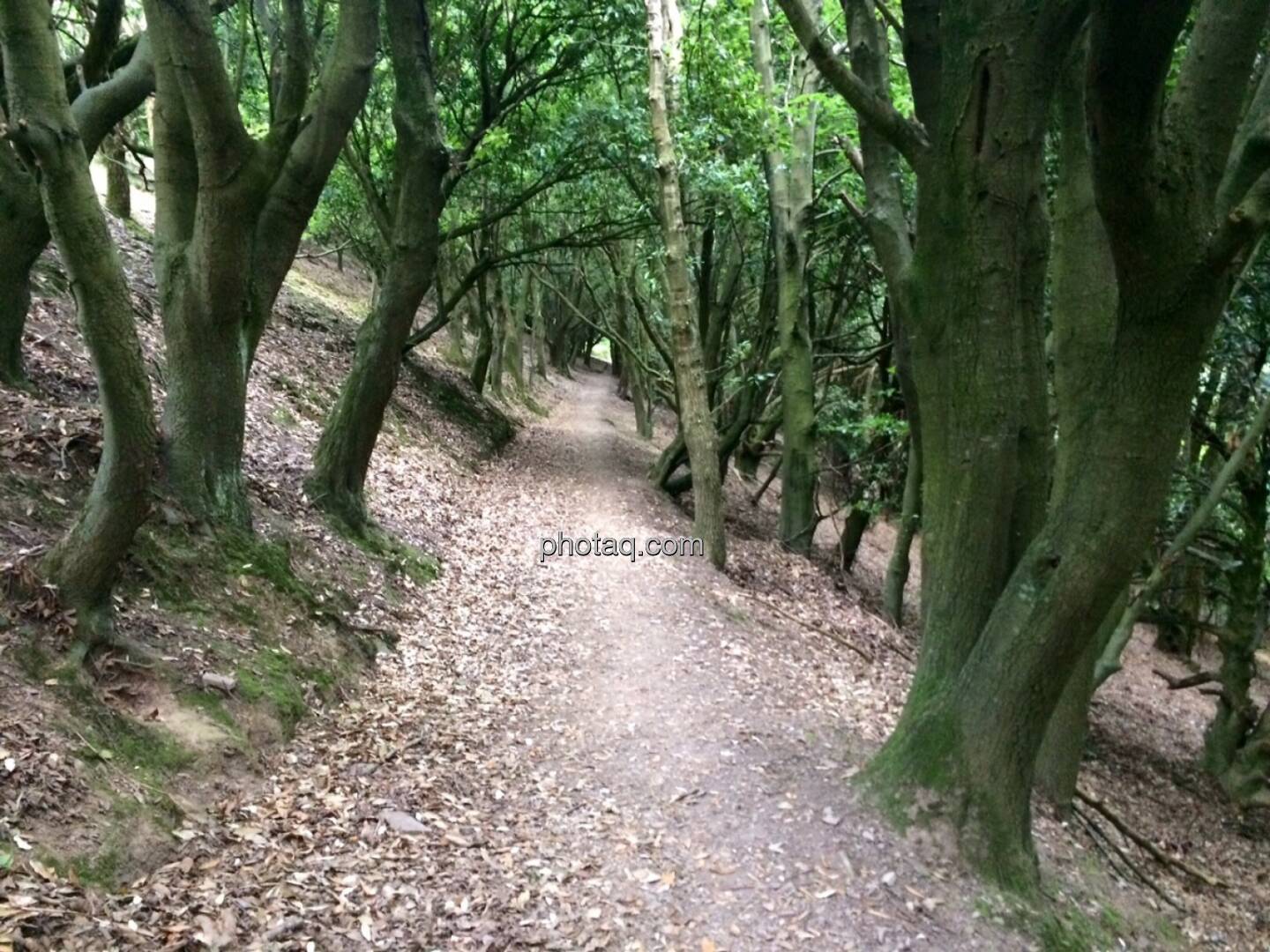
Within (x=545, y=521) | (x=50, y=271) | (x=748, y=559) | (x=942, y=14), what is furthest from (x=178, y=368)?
(x=748, y=559)

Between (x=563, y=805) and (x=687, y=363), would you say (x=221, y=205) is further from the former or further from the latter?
(x=687, y=363)

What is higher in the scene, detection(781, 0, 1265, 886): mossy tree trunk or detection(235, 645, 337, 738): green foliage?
detection(781, 0, 1265, 886): mossy tree trunk

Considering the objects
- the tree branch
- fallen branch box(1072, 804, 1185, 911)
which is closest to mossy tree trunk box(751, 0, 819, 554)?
fallen branch box(1072, 804, 1185, 911)

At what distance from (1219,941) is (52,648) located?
8.10 m

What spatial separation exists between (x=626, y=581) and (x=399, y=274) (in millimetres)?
4151

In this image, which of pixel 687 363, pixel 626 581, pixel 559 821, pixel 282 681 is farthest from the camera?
pixel 687 363

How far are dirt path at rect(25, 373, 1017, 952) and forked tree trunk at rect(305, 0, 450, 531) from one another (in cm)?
194

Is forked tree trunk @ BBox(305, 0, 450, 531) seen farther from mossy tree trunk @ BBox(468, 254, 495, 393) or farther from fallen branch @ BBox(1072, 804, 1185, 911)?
mossy tree trunk @ BBox(468, 254, 495, 393)

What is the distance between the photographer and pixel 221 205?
600 cm

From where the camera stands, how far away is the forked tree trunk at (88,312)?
12.7ft

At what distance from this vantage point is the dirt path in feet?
13.1

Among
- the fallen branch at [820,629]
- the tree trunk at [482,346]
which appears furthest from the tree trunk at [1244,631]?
the tree trunk at [482,346]

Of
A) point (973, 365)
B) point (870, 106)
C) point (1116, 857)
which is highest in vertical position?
point (870, 106)

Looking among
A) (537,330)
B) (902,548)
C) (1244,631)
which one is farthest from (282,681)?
(537,330)
